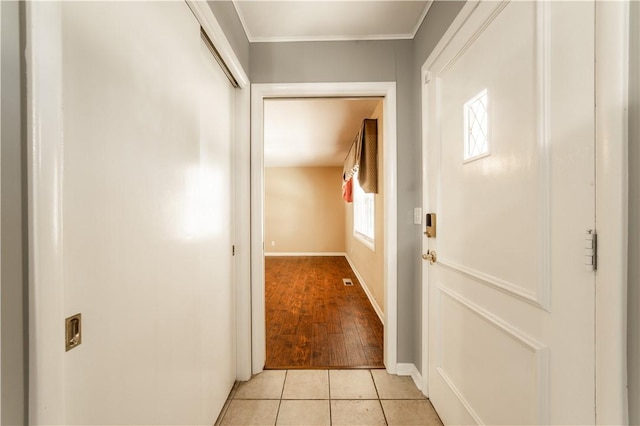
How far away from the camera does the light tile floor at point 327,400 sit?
147cm

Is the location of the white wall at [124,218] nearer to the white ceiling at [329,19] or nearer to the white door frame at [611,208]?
the white ceiling at [329,19]

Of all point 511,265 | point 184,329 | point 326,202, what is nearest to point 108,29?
point 184,329

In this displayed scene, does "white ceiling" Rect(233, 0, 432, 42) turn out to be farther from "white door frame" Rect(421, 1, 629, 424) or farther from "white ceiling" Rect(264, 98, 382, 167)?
"white door frame" Rect(421, 1, 629, 424)

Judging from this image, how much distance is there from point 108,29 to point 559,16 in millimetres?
1221

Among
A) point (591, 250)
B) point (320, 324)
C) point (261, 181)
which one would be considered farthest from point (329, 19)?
point (320, 324)

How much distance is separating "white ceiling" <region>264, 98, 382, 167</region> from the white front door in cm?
96

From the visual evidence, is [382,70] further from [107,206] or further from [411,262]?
[107,206]

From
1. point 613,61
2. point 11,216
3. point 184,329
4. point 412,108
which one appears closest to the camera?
A: point 11,216

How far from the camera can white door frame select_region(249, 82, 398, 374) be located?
72.5 inches

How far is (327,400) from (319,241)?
5677mm

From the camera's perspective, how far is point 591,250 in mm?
660

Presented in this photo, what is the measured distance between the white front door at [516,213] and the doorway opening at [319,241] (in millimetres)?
893

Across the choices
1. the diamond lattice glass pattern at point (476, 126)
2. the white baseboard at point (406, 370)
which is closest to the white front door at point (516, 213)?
the diamond lattice glass pattern at point (476, 126)

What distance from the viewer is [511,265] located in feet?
3.06
